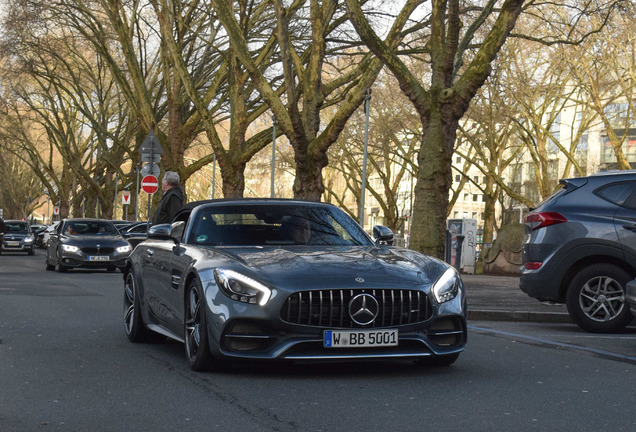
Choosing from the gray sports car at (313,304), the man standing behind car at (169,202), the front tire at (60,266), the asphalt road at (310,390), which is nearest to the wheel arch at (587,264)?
the asphalt road at (310,390)

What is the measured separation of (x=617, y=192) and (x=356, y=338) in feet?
18.3

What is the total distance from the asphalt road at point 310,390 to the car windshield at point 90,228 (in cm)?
1682

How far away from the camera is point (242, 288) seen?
23.9 ft

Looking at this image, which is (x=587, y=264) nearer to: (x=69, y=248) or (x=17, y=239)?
(x=69, y=248)

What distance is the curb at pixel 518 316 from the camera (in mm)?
13203

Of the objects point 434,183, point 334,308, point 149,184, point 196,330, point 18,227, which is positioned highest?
point 149,184

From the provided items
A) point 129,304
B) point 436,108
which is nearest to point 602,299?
point 129,304

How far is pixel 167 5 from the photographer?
28.7m

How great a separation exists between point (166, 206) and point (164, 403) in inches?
303

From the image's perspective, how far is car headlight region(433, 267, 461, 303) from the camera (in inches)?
296

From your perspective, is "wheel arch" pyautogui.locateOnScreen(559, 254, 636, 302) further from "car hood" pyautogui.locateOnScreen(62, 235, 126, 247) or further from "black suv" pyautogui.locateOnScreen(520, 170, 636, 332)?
"car hood" pyautogui.locateOnScreen(62, 235, 126, 247)

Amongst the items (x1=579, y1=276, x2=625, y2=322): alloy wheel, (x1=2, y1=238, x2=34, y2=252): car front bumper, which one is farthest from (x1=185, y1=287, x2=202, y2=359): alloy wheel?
(x1=2, y1=238, x2=34, y2=252): car front bumper

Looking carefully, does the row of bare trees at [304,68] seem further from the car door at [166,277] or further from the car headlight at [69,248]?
the car door at [166,277]

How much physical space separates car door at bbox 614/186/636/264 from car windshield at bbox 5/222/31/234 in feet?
112
